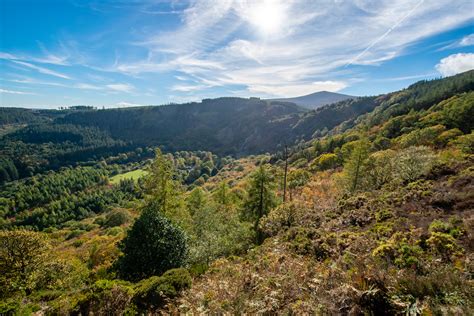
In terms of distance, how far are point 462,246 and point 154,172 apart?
1914 cm

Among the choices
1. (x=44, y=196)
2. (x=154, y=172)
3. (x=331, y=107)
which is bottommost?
(x=44, y=196)

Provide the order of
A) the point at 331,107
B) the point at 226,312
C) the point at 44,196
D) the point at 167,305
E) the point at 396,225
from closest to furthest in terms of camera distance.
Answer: the point at 226,312
the point at 167,305
the point at 396,225
the point at 44,196
the point at 331,107

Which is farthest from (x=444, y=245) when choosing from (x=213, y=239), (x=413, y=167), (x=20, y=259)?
(x=20, y=259)

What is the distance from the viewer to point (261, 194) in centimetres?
2417

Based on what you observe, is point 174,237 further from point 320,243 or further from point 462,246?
point 462,246

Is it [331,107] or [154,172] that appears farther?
[331,107]

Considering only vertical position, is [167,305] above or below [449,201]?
below

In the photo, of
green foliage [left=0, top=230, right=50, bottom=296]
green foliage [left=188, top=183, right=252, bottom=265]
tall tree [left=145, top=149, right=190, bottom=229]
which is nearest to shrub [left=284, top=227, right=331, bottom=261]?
green foliage [left=188, top=183, right=252, bottom=265]

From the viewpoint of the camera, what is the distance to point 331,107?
18788 cm

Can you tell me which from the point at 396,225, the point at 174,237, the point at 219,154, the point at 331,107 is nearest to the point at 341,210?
the point at 396,225

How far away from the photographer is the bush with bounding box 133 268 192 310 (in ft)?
23.2

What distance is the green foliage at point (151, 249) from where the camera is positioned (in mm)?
11773

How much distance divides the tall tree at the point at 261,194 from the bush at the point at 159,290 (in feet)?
54.2

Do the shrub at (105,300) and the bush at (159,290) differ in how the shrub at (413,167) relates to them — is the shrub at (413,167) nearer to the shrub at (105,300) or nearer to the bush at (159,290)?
the bush at (159,290)
